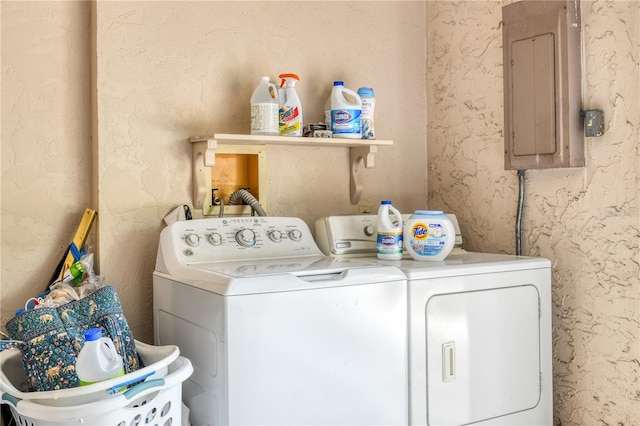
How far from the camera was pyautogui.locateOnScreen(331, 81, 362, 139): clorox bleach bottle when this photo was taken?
2.58 metres

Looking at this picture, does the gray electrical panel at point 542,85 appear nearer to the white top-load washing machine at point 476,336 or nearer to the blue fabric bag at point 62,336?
the white top-load washing machine at point 476,336

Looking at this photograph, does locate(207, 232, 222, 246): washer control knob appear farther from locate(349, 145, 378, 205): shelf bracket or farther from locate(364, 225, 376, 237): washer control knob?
locate(349, 145, 378, 205): shelf bracket

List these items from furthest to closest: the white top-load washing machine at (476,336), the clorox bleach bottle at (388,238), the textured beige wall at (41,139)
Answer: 1. the clorox bleach bottle at (388,238)
2. the textured beige wall at (41,139)
3. the white top-load washing machine at (476,336)

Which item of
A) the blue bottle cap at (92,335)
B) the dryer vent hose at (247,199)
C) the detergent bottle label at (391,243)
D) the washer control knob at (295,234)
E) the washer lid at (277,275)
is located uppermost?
the dryer vent hose at (247,199)

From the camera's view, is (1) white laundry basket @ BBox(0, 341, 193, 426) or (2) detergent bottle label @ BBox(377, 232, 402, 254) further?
(2) detergent bottle label @ BBox(377, 232, 402, 254)

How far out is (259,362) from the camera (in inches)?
73.2

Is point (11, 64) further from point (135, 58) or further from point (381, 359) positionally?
point (381, 359)

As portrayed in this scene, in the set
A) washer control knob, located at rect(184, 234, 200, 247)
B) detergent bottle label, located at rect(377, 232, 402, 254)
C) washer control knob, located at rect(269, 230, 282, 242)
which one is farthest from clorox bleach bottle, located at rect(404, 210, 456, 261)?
washer control knob, located at rect(184, 234, 200, 247)

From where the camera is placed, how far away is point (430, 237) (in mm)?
2375

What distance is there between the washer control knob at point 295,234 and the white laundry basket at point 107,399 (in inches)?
30.2

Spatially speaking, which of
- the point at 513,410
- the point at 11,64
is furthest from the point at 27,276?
the point at 513,410

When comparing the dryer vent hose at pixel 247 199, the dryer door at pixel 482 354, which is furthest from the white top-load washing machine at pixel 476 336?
the dryer vent hose at pixel 247 199

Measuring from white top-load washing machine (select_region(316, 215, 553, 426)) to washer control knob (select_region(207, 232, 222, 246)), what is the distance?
446 millimetres

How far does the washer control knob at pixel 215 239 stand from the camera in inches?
90.7
